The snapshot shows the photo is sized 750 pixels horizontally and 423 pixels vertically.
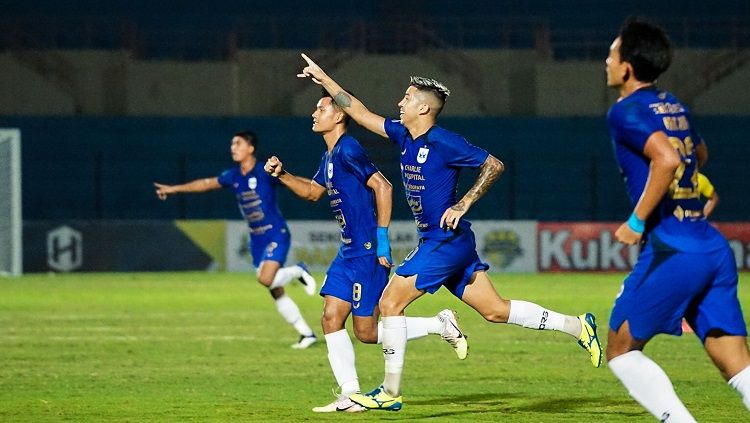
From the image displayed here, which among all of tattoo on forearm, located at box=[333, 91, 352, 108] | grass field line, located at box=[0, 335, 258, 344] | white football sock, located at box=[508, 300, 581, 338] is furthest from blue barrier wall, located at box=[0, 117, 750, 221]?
tattoo on forearm, located at box=[333, 91, 352, 108]

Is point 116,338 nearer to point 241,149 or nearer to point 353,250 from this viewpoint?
point 241,149

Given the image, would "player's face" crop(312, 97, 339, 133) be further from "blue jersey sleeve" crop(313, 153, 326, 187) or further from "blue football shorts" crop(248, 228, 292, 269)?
"blue football shorts" crop(248, 228, 292, 269)

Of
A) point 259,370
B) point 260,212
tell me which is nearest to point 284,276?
point 260,212

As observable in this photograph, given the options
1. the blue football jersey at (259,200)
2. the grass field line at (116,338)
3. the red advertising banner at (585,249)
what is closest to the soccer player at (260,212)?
the blue football jersey at (259,200)

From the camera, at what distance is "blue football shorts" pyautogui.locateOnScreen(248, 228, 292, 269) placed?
1603 centimetres

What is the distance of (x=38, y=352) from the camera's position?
45.9ft

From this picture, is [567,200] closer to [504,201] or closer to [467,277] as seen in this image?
[504,201]

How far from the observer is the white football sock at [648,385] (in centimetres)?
684

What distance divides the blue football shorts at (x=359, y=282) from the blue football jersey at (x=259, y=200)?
6440 millimetres

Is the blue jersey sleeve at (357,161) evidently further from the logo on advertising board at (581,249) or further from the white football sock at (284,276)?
the logo on advertising board at (581,249)

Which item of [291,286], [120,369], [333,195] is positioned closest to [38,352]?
[120,369]

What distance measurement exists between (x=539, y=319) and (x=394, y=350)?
1.23m

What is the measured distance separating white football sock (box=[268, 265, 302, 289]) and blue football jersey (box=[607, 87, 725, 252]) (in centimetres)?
916

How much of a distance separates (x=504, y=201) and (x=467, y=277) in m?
22.8
